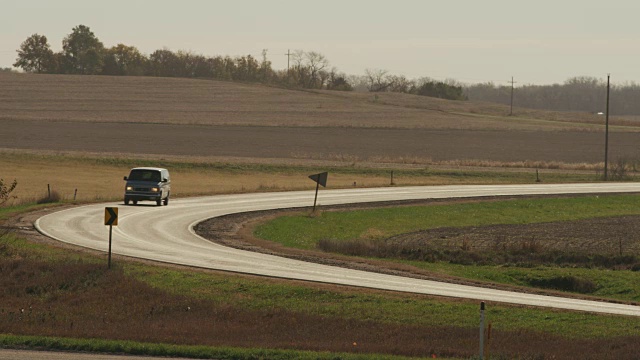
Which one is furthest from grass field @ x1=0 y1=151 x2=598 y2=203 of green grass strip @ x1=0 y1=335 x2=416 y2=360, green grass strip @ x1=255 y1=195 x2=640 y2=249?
green grass strip @ x1=0 y1=335 x2=416 y2=360

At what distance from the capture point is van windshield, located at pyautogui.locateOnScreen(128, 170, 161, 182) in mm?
53344

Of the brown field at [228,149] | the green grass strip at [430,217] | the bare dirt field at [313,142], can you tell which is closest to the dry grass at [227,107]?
the brown field at [228,149]

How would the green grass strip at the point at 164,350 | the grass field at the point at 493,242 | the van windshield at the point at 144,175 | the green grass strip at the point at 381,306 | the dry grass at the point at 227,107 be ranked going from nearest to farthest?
the green grass strip at the point at 164,350, the green grass strip at the point at 381,306, the grass field at the point at 493,242, the van windshield at the point at 144,175, the dry grass at the point at 227,107

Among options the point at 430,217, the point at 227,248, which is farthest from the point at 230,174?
the point at 227,248

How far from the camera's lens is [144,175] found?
53.6m

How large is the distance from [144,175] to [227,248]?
15.1 m

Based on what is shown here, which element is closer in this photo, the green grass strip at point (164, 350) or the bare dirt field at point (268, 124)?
the green grass strip at point (164, 350)

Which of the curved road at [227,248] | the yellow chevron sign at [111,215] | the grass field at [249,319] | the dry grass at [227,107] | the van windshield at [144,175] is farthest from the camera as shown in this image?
the dry grass at [227,107]

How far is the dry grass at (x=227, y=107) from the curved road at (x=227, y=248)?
201ft

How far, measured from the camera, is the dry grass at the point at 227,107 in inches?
5025

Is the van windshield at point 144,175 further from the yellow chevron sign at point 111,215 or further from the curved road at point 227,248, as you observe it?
the yellow chevron sign at point 111,215

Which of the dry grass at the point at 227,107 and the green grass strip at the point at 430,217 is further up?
the dry grass at the point at 227,107

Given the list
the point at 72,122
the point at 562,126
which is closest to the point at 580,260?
the point at 72,122

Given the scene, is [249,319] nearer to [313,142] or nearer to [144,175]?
[144,175]
